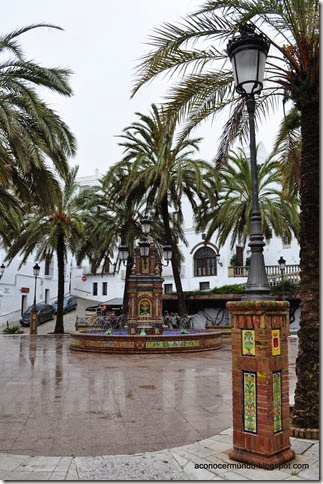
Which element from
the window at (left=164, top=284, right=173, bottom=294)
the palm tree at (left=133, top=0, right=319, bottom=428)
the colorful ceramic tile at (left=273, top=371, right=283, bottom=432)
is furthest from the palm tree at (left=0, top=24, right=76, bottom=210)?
the window at (left=164, top=284, right=173, bottom=294)

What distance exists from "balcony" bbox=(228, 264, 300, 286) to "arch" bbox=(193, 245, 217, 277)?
2.35m

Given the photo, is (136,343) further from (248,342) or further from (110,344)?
(248,342)

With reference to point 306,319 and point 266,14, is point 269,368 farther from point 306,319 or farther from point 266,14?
point 266,14

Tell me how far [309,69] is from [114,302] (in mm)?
27378

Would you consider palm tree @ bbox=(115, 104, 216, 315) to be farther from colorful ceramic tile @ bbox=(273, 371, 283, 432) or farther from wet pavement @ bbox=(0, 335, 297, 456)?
colorful ceramic tile @ bbox=(273, 371, 283, 432)

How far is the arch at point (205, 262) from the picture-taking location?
35.9 m

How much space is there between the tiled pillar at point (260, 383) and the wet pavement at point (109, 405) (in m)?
1.10

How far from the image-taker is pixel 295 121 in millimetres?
9172

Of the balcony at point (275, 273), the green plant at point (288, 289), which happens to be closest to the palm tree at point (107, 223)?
the green plant at point (288, 289)

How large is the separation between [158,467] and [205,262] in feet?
107

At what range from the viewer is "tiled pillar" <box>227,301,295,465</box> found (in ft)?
14.3

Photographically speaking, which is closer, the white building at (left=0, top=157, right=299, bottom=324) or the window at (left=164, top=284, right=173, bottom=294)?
the white building at (left=0, top=157, right=299, bottom=324)

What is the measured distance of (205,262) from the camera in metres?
36.6

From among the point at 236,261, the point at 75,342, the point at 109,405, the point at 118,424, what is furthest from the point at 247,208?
the point at 118,424
